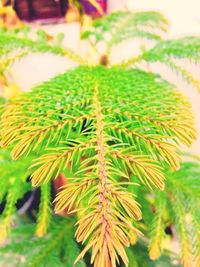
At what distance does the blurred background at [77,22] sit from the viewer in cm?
140

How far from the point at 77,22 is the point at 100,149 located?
1.10 meters

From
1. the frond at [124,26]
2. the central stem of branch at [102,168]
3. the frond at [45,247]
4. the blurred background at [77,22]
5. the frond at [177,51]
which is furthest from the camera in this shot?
the blurred background at [77,22]

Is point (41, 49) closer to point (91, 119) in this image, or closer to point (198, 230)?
point (91, 119)

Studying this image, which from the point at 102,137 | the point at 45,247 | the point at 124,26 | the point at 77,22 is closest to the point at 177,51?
the point at 124,26

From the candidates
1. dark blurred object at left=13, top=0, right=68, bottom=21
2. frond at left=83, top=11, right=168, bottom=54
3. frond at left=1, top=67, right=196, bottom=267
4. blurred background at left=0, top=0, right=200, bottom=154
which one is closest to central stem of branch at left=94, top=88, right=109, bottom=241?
frond at left=1, top=67, right=196, bottom=267

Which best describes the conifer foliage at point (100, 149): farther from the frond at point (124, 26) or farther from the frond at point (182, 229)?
the frond at point (124, 26)

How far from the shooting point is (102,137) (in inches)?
23.0

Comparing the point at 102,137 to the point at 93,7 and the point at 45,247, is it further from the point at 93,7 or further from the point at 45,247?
the point at 93,7

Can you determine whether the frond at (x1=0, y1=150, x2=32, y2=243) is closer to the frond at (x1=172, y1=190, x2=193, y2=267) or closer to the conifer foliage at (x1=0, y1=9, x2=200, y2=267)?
the conifer foliage at (x1=0, y1=9, x2=200, y2=267)

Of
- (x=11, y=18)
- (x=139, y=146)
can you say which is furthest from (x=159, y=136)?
(x=11, y=18)

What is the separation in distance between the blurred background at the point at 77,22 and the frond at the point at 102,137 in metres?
0.63

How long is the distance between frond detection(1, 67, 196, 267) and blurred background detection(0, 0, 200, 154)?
2.06 ft

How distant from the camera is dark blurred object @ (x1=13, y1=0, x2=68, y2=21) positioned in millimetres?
1466

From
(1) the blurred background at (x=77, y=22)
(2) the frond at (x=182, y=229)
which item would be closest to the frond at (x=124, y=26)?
(1) the blurred background at (x=77, y=22)
